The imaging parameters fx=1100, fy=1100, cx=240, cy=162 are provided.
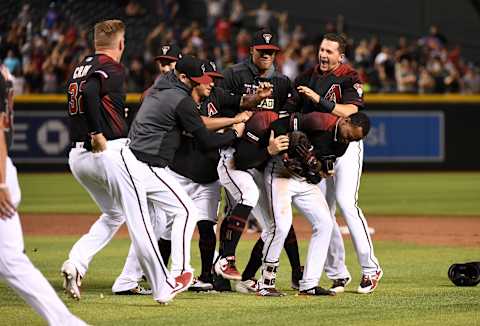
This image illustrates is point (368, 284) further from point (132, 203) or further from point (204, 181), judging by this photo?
point (132, 203)

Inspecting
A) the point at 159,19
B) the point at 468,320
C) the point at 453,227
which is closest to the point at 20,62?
the point at 159,19

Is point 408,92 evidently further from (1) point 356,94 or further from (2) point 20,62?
(1) point 356,94

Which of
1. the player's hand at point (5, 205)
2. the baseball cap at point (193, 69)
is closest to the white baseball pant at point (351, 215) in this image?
the baseball cap at point (193, 69)

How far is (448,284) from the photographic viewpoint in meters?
Answer: 9.84

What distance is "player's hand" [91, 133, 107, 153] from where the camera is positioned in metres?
8.20

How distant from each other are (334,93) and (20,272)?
403 cm

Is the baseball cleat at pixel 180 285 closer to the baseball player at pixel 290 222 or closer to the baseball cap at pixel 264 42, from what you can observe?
the baseball player at pixel 290 222

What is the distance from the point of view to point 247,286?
9.42 metres

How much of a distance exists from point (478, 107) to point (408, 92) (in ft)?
5.68

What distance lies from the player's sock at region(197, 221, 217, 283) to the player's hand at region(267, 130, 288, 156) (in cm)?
118

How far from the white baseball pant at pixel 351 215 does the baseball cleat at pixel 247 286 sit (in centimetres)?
70

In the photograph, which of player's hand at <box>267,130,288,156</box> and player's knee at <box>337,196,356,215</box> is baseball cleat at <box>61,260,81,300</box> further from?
player's knee at <box>337,196,356,215</box>

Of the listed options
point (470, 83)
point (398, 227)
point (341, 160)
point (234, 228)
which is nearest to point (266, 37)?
point (341, 160)

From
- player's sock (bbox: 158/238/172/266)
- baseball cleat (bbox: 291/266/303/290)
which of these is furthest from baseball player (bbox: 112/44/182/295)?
baseball cleat (bbox: 291/266/303/290)
